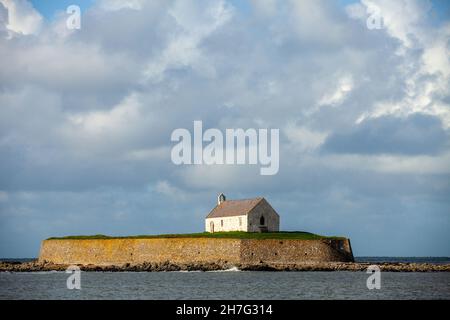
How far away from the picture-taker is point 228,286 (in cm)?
4122

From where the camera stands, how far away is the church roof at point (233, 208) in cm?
6294

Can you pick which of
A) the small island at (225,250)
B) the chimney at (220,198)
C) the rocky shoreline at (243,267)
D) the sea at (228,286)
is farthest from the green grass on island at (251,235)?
the chimney at (220,198)

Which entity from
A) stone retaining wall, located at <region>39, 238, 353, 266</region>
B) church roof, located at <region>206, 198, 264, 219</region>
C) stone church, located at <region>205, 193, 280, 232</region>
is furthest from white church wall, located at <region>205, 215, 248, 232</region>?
stone retaining wall, located at <region>39, 238, 353, 266</region>

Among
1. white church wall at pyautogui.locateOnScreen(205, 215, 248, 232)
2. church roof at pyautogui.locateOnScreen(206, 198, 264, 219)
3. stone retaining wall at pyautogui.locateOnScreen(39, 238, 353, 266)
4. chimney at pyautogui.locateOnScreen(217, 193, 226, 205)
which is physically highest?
chimney at pyautogui.locateOnScreen(217, 193, 226, 205)

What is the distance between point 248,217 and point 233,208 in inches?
145

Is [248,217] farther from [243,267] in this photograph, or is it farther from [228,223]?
[243,267]

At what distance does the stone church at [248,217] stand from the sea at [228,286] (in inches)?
350

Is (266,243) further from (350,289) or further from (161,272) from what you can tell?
(350,289)

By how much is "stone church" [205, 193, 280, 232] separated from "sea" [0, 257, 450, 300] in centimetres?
890

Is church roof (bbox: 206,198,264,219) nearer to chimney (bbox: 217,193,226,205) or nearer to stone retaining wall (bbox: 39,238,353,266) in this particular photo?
chimney (bbox: 217,193,226,205)

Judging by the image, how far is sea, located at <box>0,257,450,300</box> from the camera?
36.7 m

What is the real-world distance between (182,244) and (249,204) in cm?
786

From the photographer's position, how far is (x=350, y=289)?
40.2 m
